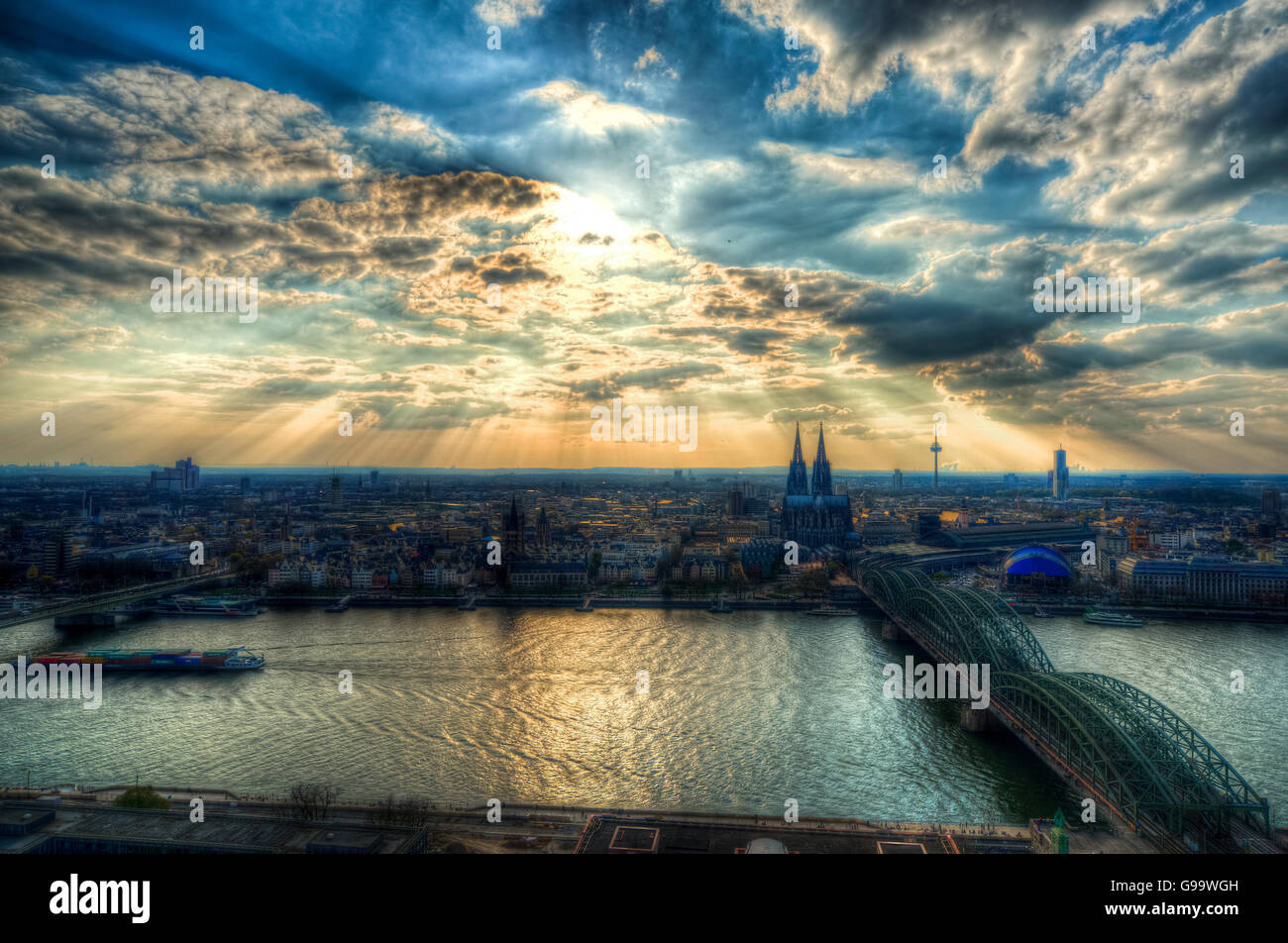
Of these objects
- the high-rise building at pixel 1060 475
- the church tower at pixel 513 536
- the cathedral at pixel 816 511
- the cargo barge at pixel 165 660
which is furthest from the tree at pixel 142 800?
the high-rise building at pixel 1060 475

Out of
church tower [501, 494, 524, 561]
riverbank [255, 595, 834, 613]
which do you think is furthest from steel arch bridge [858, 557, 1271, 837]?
church tower [501, 494, 524, 561]

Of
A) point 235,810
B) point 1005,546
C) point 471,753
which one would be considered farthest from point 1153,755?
point 1005,546

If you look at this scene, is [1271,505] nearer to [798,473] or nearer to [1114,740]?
[798,473]

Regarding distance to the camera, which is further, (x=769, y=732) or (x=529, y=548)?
(x=529, y=548)

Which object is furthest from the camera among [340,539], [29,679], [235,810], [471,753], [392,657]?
[340,539]
